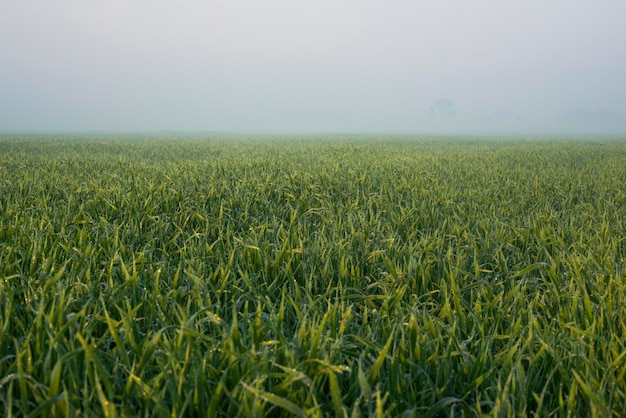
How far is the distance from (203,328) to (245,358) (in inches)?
19.0

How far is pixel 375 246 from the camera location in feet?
9.04

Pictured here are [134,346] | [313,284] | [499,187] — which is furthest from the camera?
[499,187]

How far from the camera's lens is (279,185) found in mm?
4719

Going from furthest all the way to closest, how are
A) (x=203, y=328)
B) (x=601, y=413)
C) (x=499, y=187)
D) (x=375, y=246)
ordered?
1. (x=499, y=187)
2. (x=375, y=246)
3. (x=203, y=328)
4. (x=601, y=413)

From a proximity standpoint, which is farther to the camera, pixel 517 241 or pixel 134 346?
pixel 517 241

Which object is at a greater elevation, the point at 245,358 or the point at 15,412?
the point at 245,358

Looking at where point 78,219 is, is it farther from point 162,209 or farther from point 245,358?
point 245,358

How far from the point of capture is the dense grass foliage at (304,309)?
45.7 inches

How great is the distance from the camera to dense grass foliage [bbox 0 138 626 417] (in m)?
1.16

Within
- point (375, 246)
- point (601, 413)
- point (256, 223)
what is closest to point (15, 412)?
point (601, 413)

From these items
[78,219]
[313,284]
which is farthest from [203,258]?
[78,219]

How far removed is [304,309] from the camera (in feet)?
5.39

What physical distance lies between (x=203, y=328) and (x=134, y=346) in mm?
340

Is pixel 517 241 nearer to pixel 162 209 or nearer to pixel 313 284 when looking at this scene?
pixel 313 284
